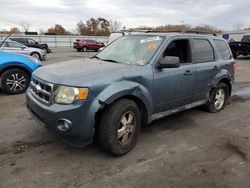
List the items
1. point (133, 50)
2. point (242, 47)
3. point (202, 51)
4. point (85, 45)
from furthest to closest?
point (85, 45) < point (242, 47) < point (202, 51) < point (133, 50)

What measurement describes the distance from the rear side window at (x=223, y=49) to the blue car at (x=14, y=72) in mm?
5022

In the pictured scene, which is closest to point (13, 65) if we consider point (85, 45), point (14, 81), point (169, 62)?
point (14, 81)

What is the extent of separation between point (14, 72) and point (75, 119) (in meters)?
4.67

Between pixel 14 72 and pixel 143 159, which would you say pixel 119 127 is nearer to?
pixel 143 159

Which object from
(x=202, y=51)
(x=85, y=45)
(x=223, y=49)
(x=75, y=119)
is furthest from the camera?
(x=85, y=45)

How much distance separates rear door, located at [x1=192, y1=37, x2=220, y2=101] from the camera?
500 cm

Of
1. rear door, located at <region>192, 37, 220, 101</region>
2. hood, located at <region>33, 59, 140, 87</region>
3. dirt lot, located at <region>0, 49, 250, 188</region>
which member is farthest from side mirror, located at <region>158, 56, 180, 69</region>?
dirt lot, located at <region>0, 49, 250, 188</region>

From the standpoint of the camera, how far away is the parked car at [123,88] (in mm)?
3314

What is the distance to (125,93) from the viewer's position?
3.60 meters

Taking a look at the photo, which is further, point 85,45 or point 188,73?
point 85,45

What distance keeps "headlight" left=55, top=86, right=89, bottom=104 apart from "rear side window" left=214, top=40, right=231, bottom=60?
3.68m

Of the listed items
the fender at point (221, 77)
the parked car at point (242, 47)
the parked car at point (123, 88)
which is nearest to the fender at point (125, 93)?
the parked car at point (123, 88)

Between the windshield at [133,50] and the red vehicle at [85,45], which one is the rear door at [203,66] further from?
the red vehicle at [85,45]

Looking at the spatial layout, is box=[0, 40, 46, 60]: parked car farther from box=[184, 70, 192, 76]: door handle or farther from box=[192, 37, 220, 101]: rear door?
box=[184, 70, 192, 76]: door handle
